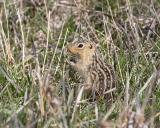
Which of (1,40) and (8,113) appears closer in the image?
(8,113)

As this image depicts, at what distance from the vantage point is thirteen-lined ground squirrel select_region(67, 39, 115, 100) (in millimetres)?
6137

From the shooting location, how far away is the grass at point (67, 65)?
4.78 m

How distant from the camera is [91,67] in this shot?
20.9ft

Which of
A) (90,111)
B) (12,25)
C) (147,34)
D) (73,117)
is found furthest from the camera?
(12,25)

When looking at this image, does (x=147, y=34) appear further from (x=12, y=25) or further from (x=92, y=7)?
(x=12, y=25)

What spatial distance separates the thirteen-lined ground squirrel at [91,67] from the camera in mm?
6137

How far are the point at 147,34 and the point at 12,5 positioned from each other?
5.97ft

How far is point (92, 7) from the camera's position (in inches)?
324

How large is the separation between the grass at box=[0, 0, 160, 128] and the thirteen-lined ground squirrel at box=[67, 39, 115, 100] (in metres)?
0.10

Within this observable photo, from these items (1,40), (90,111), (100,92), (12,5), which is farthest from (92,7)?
(90,111)

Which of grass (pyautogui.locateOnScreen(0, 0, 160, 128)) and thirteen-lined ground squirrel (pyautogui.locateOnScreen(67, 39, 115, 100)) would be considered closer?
grass (pyautogui.locateOnScreen(0, 0, 160, 128))

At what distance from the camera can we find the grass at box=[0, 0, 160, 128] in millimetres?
4781

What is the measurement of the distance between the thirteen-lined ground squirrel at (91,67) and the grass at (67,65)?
10 cm

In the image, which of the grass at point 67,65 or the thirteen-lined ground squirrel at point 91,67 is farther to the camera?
the thirteen-lined ground squirrel at point 91,67
